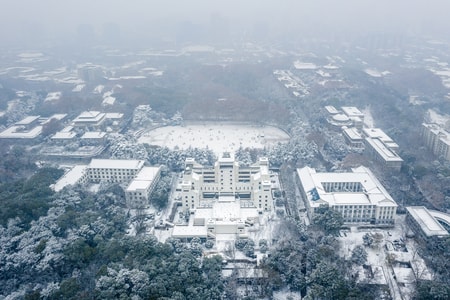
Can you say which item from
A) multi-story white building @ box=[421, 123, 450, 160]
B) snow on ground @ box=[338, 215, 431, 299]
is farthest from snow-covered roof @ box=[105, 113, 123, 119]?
multi-story white building @ box=[421, 123, 450, 160]

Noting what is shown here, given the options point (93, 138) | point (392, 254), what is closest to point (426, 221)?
point (392, 254)

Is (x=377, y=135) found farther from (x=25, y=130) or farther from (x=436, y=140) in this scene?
(x=25, y=130)

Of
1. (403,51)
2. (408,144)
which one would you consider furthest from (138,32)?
(408,144)

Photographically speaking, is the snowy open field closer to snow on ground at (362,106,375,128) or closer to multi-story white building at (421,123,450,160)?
snow on ground at (362,106,375,128)

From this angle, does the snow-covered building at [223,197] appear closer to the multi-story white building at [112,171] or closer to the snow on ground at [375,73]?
the multi-story white building at [112,171]

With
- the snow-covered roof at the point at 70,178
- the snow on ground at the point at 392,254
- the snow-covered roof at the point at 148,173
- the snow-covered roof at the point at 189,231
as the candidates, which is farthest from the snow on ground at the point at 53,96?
the snow on ground at the point at 392,254
